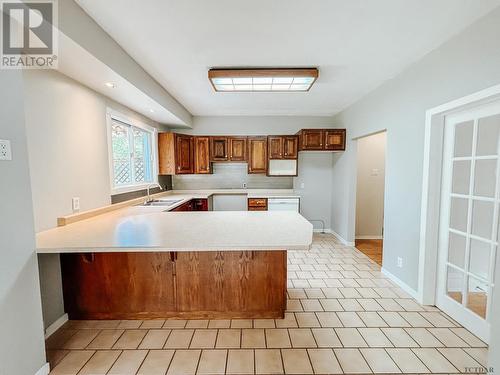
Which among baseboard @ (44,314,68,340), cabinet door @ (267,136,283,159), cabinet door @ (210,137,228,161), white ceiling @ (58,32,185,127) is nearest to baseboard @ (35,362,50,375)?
baseboard @ (44,314,68,340)

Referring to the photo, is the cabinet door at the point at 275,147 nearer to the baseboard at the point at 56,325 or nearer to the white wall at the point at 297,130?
the white wall at the point at 297,130

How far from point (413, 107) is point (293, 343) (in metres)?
2.68

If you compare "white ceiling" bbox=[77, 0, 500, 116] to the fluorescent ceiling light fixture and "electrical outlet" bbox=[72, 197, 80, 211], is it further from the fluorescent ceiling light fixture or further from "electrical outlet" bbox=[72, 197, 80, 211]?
"electrical outlet" bbox=[72, 197, 80, 211]

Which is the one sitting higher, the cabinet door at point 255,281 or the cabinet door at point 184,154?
the cabinet door at point 184,154

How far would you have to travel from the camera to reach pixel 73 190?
239 cm

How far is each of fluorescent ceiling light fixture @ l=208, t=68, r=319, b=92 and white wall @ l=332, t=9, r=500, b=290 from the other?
1.07 m

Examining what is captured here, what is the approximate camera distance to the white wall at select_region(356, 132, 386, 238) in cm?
469

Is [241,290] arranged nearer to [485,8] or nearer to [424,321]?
[424,321]

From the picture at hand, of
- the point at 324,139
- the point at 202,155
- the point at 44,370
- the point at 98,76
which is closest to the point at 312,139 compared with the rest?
the point at 324,139

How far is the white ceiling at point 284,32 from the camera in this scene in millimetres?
1684

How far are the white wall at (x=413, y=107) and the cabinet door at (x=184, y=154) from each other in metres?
3.22

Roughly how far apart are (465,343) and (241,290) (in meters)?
1.87

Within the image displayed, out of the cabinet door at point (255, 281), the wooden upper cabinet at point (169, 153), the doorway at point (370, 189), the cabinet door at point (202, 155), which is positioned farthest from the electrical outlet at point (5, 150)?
the doorway at point (370, 189)

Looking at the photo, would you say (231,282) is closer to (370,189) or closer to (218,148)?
(218,148)
